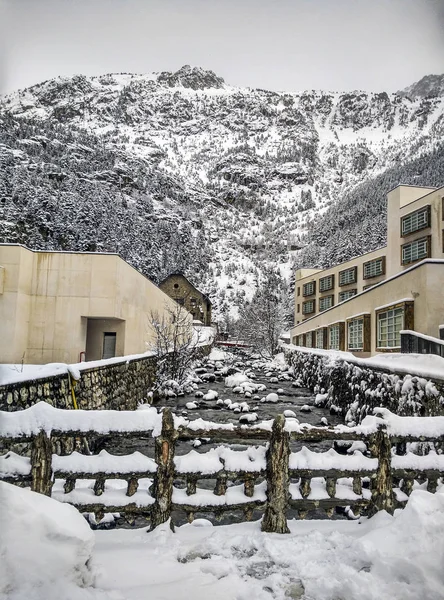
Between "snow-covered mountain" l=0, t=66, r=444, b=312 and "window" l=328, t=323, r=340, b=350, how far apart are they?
35.9 feet

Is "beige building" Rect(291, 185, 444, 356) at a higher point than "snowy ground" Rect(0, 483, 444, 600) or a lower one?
higher

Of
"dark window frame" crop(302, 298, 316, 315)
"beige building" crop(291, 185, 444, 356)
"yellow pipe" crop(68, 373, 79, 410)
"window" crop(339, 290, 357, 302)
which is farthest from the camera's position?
"dark window frame" crop(302, 298, 316, 315)

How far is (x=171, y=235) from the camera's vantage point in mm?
85438

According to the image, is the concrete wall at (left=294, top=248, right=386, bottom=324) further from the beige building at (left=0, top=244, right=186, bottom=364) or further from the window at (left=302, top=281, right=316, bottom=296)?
the beige building at (left=0, top=244, right=186, bottom=364)

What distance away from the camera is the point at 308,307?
42.3m

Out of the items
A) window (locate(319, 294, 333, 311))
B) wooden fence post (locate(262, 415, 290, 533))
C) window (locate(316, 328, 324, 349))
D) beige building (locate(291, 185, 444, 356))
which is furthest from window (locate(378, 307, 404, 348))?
window (locate(319, 294, 333, 311))

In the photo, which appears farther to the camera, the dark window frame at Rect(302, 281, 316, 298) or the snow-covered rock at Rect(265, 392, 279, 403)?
the dark window frame at Rect(302, 281, 316, 298)

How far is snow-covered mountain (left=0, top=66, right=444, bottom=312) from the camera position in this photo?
505cm

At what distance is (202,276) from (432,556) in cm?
8996

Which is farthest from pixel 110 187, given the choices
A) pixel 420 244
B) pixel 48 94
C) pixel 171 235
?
pixel 48 94

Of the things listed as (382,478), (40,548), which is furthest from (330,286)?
(40,548)

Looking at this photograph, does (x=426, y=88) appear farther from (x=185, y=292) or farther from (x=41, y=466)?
(x=185, y=292)

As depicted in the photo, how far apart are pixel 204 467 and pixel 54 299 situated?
484 inches

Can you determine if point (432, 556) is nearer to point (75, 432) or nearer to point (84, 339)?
point (75, 432)
